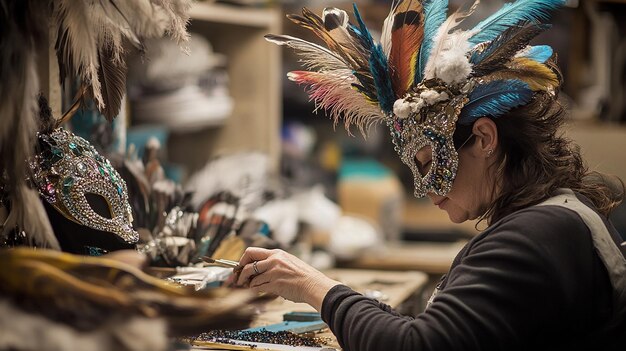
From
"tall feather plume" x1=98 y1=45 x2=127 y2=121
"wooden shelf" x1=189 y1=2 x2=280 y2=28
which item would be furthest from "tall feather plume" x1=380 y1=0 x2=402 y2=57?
"wooden shelf" x1=189 y1=2 x2=280 y2=28

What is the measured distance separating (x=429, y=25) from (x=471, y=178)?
0.93 ft

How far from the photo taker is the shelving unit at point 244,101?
11.4ft

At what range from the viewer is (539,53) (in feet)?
5.21

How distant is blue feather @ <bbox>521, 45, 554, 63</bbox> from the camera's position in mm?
1579

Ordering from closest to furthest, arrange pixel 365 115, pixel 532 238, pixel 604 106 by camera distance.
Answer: pixel 532 238, pixel 365 115, pixel 604 106

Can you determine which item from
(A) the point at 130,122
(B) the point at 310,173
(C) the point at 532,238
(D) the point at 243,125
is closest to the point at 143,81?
(A) the point at 130,122

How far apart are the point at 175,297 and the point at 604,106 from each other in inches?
130

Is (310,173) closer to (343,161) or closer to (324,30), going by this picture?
(343,161)

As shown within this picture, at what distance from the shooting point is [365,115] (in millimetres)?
1764

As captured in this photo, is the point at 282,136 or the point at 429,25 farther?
the point at 282,136

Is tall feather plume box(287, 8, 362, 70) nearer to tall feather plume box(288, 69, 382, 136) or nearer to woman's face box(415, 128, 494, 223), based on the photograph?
tall feather plume box(288, 69, 382, 136)

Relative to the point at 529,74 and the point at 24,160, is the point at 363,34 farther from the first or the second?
the point at 24,160

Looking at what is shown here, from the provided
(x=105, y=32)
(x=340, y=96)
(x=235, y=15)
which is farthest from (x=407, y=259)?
(x=105, y=32)

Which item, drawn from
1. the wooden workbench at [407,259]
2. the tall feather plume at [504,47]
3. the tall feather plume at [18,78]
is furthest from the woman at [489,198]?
the wooden workbench at [407,259]
